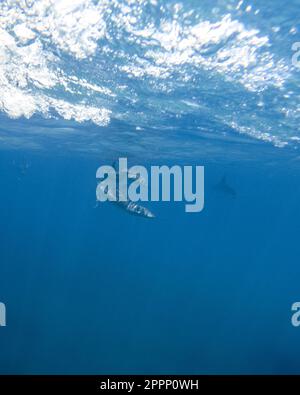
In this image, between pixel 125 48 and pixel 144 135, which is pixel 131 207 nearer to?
pixel 125 48

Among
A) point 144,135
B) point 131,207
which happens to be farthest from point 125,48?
point 144,135

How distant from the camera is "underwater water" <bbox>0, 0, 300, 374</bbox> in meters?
10.6

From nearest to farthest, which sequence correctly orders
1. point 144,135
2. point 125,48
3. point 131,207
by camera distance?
point 125,48 → point 131,207 → point 144,135

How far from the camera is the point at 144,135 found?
2473 centimetres

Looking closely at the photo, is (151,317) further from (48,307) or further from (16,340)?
(16,340)

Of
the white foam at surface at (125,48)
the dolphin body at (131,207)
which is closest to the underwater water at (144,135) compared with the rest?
the white foam at surface at (125,48)

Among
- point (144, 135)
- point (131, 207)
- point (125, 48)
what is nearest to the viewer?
point (125, 48)

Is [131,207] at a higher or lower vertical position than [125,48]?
lower

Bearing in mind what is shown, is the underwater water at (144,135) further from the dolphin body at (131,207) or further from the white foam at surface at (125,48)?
the dolphin body at (131,207)

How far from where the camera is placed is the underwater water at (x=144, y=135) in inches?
417

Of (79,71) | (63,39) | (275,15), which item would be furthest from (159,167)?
(275,15)

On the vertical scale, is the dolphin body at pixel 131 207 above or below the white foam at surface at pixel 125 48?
below
